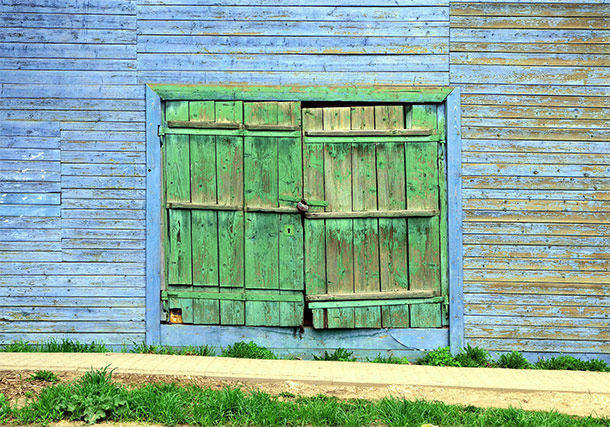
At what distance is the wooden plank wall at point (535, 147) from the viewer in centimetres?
621

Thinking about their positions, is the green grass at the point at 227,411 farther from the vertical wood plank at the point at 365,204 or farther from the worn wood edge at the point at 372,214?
the worn wood edge at the point at 372,214

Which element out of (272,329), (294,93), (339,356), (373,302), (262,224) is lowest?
(339,356)

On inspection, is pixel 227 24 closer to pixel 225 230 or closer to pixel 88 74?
pixel 88 74

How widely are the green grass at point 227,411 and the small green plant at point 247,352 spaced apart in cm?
149

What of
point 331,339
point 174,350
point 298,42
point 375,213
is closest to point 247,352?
point 174,350

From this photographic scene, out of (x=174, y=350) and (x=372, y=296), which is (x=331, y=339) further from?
(x=174, y=350)

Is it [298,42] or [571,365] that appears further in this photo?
[298,42]

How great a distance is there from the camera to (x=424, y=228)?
20.4ft

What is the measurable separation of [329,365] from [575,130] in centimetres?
353

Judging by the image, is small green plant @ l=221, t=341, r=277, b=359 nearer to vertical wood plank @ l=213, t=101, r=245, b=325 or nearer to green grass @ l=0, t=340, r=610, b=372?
green grass @ l=0, t=340, r=610, b=372

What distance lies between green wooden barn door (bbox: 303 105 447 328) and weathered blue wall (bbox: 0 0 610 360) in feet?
Answer: 1.28

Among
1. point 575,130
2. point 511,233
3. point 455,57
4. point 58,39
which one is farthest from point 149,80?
point 575,130

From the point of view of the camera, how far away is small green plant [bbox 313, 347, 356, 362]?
605 centimetres

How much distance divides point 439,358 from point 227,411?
8.57 ft
